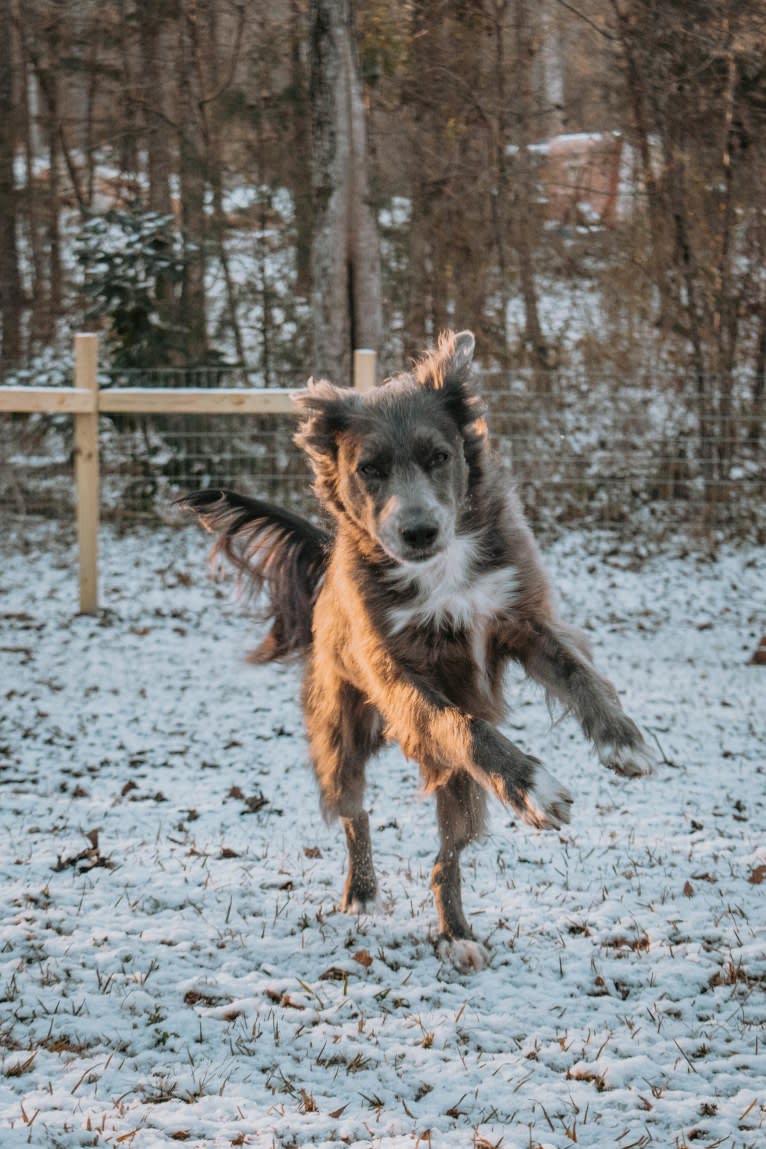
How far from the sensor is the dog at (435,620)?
355 cm

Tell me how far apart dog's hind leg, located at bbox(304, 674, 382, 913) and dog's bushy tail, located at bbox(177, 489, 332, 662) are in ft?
2.04

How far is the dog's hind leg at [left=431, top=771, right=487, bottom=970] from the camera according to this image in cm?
380

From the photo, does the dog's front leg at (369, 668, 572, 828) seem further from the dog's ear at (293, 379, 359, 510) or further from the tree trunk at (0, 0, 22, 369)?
the tree trunk at (0, 0, 22, 369)

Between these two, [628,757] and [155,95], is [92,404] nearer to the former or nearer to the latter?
[155,95]

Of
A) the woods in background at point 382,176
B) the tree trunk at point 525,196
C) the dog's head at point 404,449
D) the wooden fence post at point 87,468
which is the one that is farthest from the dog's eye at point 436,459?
the tree trunk at point 525,196

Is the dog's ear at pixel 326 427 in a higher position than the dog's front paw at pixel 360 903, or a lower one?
higher

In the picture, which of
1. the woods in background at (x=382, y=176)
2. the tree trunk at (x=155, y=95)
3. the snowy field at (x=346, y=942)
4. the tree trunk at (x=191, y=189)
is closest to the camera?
the snowy field at (x=346, y=942)

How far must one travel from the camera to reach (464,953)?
148 inches

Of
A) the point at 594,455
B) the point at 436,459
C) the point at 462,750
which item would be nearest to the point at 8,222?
the point at 594,455

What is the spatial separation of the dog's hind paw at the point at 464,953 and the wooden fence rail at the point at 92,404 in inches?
203

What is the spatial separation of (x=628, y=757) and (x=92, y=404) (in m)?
6.40

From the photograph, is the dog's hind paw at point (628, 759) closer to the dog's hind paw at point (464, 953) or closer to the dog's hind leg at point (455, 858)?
the dog's hind leg at point (455, 858)

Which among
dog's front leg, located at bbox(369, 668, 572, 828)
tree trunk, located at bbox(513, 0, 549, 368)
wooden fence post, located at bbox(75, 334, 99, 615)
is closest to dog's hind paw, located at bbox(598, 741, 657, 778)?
dog's front leg, located at bbox(369, 668, 572, 828)

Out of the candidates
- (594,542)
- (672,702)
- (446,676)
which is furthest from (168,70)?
(446,676)
